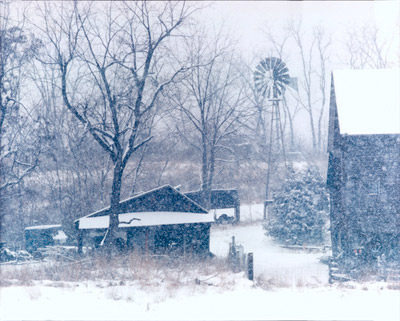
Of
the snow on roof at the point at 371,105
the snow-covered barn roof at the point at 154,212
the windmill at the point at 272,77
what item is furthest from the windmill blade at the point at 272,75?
the snow-covered barn roof at the point at 154,212

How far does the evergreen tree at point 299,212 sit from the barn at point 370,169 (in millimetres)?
4905

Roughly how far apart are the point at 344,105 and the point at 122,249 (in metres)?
9.97

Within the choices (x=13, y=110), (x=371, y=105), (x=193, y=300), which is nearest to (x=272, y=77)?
(x=371, y=105)

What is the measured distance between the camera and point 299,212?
66.5 ft

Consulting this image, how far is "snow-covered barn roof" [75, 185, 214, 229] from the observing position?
49.5 feet

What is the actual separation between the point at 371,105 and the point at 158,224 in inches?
362

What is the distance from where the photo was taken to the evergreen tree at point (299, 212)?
1992 cm

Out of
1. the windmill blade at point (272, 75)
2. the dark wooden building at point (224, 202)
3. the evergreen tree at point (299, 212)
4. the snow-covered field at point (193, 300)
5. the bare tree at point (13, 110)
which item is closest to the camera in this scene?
the snow-covered field at point (193, 300)

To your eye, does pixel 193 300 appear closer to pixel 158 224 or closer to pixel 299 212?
pixel 158 224

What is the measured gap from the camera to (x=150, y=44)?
14805 millimetres

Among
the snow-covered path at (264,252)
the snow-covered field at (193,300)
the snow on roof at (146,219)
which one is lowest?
the snow-covered path at (264,252)

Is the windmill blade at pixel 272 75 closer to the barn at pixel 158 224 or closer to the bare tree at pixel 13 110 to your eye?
the barn at pixel 158 224

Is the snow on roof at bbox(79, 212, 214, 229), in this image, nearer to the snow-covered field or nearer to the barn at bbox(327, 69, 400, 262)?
the snow-covered field

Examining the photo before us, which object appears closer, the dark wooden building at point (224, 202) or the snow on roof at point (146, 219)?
the snow on roof at point (146, 219)
